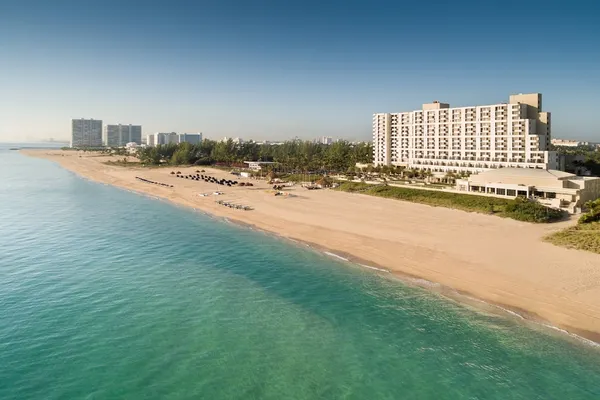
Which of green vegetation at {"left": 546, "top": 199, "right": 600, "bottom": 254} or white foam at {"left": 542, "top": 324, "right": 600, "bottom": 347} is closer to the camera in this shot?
white foam at {"left": 542, "top": 324, "right": 600, "bottom": 347}

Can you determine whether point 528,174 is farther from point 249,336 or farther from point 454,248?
point 249,336

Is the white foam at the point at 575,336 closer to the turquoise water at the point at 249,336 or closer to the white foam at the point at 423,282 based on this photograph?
the turquoise water at the point at 249,336

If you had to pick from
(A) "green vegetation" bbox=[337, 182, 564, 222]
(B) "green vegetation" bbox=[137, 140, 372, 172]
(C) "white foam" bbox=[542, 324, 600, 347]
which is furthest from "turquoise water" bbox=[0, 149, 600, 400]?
(B) "green vegetation" bbox=[137, 140, 372, 172]

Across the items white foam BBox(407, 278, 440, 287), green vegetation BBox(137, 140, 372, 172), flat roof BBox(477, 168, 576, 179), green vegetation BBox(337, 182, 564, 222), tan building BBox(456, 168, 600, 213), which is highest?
green vegetation BBox(137, 140, 372, 172)

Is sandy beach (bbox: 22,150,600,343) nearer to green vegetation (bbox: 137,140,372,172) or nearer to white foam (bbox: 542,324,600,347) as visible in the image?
white foam (bbox: 542,324,600,347)

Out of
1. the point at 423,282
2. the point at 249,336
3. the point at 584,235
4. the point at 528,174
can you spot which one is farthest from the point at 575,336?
the point at 528,174

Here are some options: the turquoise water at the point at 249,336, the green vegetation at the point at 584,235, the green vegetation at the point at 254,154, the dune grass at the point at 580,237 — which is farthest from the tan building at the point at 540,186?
the green vegetation at the point at 254,154

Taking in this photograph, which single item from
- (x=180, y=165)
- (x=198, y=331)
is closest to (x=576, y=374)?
(x=198, y=331)
